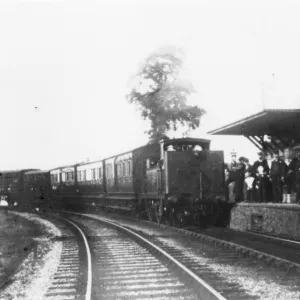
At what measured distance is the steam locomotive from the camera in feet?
59.8

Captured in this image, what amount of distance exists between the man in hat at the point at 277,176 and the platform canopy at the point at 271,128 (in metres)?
0.99

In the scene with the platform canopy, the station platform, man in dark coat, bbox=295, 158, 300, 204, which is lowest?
the station platform

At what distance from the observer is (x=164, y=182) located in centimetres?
1831

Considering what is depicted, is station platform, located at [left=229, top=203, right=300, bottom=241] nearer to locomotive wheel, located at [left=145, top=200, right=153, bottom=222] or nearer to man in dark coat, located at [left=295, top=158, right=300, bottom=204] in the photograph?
man in dark coat, located at [left=295, top=158, right=300, bottom=204]

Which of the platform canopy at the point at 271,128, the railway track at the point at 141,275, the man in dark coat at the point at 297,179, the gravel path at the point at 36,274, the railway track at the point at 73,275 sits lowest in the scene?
the gravel path at the point at 36,274

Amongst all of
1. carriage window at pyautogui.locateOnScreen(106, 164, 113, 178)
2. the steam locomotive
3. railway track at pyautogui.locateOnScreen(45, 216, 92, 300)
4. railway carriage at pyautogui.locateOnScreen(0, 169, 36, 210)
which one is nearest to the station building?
the steam locomotive

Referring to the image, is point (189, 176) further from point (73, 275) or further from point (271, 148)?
point (73, 275)

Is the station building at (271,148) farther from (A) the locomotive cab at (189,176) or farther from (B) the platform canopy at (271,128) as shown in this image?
(A) the locomotive cab at (189,176)

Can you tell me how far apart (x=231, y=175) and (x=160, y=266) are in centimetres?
730

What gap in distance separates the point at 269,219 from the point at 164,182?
436 centimetres

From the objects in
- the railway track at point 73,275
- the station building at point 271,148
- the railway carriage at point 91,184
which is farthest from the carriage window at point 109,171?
the railway track at point 73,275

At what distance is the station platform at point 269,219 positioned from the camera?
13.9 metres

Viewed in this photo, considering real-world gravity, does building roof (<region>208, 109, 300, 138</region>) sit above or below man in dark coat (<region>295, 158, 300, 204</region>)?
above

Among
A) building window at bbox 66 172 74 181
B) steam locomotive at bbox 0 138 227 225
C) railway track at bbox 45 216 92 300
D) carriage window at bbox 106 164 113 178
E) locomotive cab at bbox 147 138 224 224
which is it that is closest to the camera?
railway track at bbox 45 216 92 300
